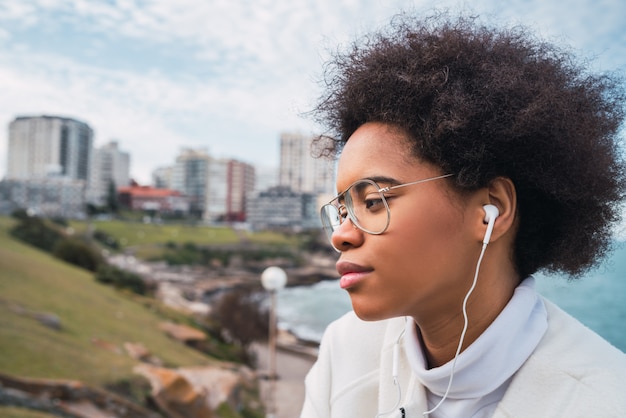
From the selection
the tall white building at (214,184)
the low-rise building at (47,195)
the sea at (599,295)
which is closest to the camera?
→ the sea at (599,295)

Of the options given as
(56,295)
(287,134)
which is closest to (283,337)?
(56,295)

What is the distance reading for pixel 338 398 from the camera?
33.9 inches

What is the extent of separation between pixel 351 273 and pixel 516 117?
0.31 m

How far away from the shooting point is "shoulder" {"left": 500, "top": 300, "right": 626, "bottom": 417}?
60 cm

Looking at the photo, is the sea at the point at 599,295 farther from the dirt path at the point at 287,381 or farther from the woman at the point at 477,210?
the dirt path at the point at 287,381

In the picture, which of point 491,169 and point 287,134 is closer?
point 491,169

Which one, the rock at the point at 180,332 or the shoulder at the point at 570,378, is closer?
the shoulder at the point at 570,378

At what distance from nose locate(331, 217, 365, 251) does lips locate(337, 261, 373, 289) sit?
0.08 ft

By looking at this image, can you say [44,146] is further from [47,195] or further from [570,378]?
[570,378]

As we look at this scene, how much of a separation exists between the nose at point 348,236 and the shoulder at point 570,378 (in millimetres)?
269

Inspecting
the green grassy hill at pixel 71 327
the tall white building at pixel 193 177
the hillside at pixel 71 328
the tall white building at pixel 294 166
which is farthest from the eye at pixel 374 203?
the tall white building at pixel 193 177

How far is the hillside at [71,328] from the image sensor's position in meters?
6.55

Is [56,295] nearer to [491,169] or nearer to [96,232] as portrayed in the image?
[491,169]

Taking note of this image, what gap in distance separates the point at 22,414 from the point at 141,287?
533 inches
